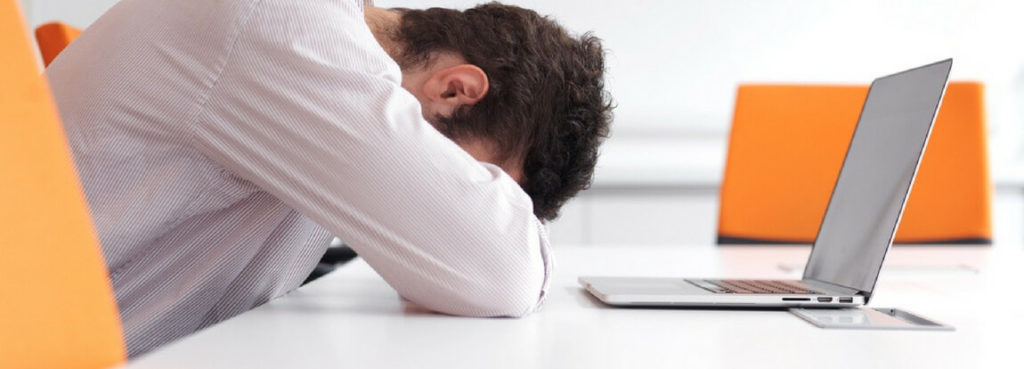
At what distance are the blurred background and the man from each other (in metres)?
2.21

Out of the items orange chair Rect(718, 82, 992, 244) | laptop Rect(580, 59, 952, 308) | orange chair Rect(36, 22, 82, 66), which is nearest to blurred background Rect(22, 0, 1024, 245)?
orange chair Rect(718, 82, 992, 244)

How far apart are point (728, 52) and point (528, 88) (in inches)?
95.7

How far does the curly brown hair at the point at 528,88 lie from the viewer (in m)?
1.08

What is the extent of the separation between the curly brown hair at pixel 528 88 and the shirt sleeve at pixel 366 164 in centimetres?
20

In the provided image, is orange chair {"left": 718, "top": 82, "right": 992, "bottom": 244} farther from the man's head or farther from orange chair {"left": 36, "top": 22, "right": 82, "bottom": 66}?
orange chair {"left": 36, "top": 22, "right": 82, "bottom": 66}

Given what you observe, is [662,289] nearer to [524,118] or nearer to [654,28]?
[524,118]

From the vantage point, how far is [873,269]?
0.93 metres

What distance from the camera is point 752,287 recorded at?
101 cm

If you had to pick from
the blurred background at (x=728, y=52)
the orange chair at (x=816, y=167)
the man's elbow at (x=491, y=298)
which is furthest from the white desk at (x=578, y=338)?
the blurred background at (x=728, y=52)

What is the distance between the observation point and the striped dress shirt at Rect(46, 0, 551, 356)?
0.84m

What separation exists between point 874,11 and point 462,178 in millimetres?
2917

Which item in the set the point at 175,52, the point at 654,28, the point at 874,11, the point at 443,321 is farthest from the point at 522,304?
the point at 874,11

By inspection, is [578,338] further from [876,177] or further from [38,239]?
[876,177]

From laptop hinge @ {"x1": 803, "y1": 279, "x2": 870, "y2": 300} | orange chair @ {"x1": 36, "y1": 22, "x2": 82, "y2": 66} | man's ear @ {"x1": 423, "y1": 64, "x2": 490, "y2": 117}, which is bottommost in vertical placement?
orange chair @ {"x1": 36, "y1": 22, "x2": 82, "y2": 66}
